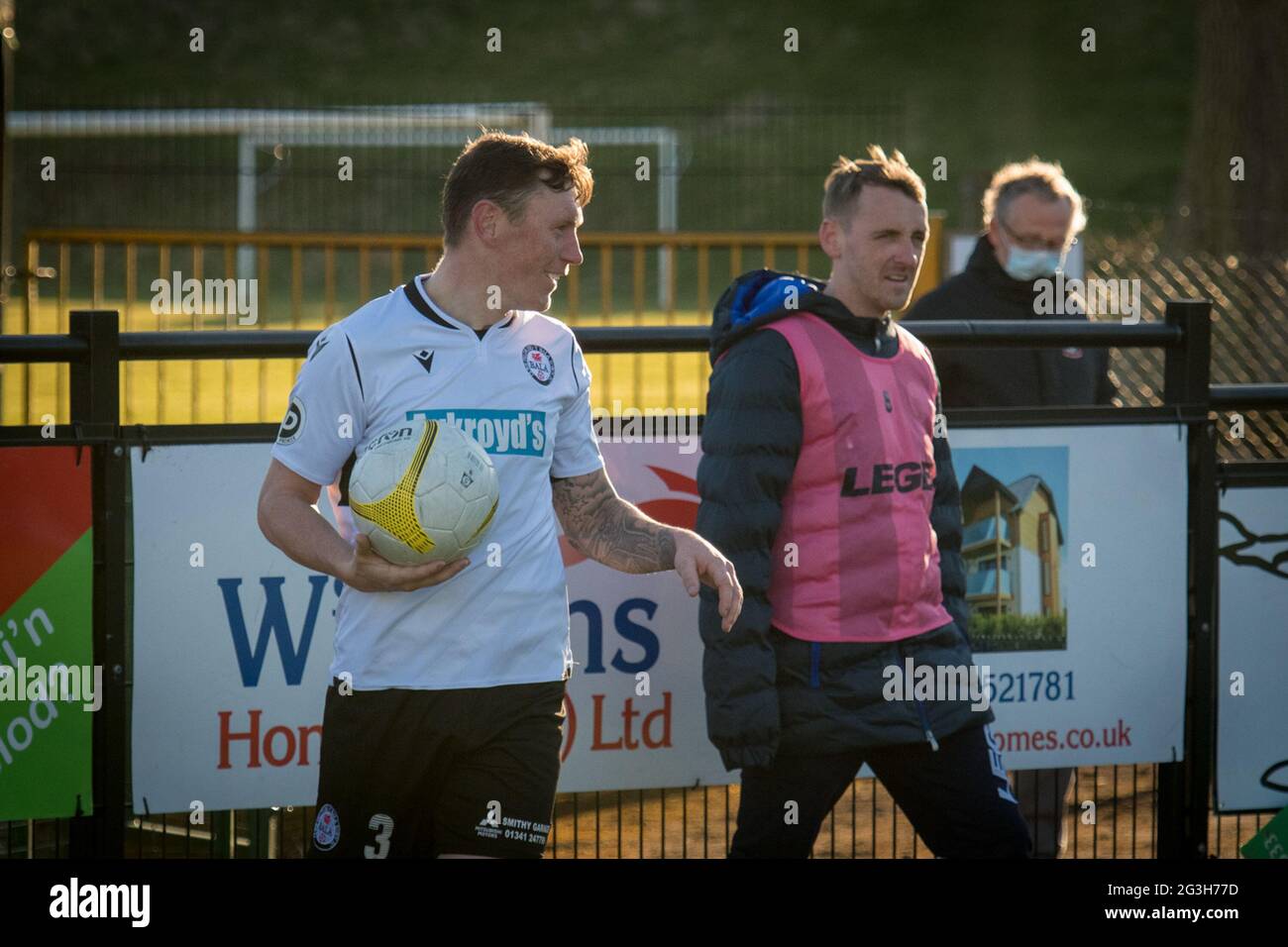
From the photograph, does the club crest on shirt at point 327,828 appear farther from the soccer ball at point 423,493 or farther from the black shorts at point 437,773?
the soccer ball at point 423,493

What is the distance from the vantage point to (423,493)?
3.42 meters

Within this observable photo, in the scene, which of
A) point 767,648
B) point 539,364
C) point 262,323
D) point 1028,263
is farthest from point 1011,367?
point 262,323

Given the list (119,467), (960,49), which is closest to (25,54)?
(960,49)

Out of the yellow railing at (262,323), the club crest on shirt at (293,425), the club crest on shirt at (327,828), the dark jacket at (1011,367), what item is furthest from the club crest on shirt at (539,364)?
Result: the yellow railing at (262,323)

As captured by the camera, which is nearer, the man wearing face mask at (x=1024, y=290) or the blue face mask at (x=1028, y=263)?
the man wearing face mask at (x=1024, y=290)

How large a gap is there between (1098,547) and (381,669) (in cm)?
269

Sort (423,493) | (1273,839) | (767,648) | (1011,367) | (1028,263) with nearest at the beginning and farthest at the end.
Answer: (423,493) → (767,648) → (1273,839) → (1011,367) → (1028,263)

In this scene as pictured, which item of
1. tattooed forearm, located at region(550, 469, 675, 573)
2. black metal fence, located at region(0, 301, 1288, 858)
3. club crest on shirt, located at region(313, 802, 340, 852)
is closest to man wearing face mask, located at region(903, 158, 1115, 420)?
black metal fence, located at region(0, 301, 1288, 858)

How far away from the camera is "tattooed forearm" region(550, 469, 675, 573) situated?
3.90 meters

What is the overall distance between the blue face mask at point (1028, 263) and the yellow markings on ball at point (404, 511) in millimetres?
3086

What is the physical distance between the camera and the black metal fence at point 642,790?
4652mm

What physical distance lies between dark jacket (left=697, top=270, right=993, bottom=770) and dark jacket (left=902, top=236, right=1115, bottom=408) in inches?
51.4

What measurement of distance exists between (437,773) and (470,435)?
A: 0.77 m

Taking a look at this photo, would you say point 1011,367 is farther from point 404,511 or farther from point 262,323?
point 262,323
